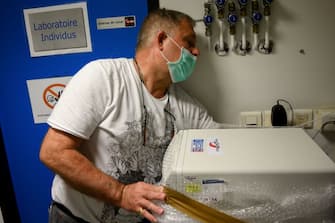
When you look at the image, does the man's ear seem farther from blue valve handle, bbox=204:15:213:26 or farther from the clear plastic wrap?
the clear plastic wrap

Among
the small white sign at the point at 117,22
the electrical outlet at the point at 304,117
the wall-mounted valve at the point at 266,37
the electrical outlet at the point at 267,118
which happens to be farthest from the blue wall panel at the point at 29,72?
the electrical outlet at the point at 304,117

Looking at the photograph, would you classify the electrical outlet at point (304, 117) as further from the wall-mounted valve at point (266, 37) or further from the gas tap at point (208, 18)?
the gas tap at point (208, 18)

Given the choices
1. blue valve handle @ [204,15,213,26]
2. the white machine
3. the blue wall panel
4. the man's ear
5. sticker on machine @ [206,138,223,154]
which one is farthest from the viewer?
the blue wall panel

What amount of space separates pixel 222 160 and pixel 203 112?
1.49 ft

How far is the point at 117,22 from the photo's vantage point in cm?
128

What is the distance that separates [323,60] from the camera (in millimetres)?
1226

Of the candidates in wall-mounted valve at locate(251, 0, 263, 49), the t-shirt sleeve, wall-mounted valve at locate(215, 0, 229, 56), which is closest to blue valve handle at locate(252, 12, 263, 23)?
wall-mounted valve at locate(251, 0, 263, 49)

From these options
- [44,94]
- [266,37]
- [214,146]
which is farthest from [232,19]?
[44,94]

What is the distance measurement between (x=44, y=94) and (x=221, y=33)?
2.94ft

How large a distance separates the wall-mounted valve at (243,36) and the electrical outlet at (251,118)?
0.27 meters

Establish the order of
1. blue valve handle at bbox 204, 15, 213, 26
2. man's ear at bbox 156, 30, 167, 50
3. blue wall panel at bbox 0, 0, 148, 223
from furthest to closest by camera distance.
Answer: blue wall panel at bbox 0, 0, 148, 223 < blue valve handle at bbox 204, 15, 213, 26 < man's ear at bbox 156, 30, 167, 50

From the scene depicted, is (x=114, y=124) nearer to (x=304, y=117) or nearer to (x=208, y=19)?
(x=208, y=19)

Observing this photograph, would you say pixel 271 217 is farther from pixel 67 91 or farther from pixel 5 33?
pixel 5 33

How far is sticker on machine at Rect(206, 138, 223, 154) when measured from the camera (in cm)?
89
